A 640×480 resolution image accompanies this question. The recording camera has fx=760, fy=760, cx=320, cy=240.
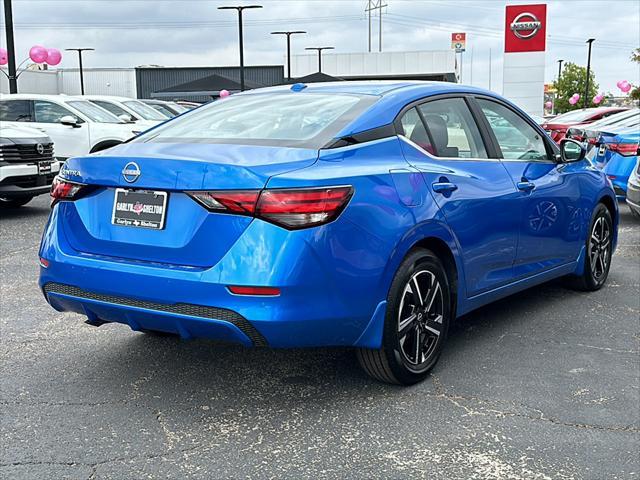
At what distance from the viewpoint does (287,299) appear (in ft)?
10.4

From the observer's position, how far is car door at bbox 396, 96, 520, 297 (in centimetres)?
395

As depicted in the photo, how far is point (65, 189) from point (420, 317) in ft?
6.15

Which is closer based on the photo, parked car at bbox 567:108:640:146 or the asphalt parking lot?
the asphalt parking lot

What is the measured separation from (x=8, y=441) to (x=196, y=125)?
6.21 feet

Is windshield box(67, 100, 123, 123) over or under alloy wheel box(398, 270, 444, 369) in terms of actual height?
over

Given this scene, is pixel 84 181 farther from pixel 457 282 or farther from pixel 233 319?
pixel 457 282

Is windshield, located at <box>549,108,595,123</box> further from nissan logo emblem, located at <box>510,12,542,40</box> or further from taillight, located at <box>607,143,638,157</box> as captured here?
nissan logo emblem, located at <box>510,12,542,40</box>

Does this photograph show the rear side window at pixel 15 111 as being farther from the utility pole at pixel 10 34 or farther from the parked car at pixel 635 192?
the parked car at pixel 635 192

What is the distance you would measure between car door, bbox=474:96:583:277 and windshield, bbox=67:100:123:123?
10172mm

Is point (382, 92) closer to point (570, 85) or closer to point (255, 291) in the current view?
point (255, 291)

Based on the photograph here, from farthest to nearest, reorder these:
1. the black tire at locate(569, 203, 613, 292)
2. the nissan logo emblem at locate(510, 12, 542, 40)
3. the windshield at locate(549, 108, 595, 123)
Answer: the nissan logo emblem at locate(510, 12, 542, 40) < the windshield at locate(549, 108, 595, 123) < the black tire at locate(569, 203, 613, 292)

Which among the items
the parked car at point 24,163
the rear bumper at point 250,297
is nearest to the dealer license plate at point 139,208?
the rear bumper at point 250,297

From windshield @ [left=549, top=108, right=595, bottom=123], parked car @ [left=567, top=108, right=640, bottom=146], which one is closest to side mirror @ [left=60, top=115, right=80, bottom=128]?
parked car @ [left=567, top=108, right=640, bottom=146]

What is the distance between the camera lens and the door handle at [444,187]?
3.87 m
